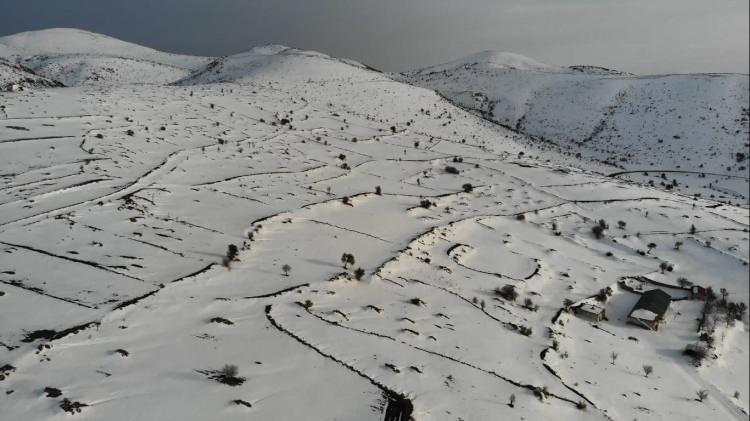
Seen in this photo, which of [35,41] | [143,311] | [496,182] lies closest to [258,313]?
[143,311]

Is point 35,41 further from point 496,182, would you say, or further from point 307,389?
point 307,389

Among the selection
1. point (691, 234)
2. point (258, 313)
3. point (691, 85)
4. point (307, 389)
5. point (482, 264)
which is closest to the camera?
point (307, 389)

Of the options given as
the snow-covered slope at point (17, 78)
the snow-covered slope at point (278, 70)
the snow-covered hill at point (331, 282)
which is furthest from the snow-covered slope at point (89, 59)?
the snow-covered hill at point (331, 282)

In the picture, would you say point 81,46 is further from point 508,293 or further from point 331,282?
point 508,293

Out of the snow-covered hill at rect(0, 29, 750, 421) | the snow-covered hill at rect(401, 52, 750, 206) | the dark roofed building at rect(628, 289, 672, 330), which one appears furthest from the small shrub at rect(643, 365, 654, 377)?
the snow-covered hill at rect(401, 52, 750, 206)

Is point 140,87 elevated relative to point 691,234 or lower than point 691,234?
elevated

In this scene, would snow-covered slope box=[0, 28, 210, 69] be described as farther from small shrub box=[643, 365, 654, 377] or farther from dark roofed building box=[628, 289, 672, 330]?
small shrub box=[643, 365, 654, 377]

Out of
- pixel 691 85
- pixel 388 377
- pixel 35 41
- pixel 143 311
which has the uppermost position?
pixel 35 41
